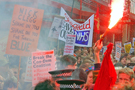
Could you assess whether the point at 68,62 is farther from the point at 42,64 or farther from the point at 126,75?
the point at 126,75

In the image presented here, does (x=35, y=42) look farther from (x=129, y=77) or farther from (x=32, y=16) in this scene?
(x=129, y=77)

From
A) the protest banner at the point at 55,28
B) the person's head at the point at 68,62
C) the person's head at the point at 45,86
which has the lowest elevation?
the person's head at the point at 45,86

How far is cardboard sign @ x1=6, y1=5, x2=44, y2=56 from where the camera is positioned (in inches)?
116

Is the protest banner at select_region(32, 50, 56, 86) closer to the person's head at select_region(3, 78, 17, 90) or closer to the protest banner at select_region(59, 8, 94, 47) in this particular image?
the person's head at select_region(3, 78, 17, 90)

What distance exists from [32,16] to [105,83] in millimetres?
1629

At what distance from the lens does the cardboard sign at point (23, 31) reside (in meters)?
2.94

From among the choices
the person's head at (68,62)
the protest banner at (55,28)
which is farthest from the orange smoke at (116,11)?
the protest banner at (55,28)

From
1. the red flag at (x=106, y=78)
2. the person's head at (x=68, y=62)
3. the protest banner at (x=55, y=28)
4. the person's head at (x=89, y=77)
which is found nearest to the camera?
the red flag at (x=106, y=78)

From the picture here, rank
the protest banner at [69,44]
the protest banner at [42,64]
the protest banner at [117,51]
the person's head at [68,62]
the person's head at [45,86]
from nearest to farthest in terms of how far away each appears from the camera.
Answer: the person's head at [45,86], the protest banner at [42,64], the person's head at [68,62], the protest banner at [69,44], the protest banner at [117,51]

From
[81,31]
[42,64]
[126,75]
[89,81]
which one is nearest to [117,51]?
[81,31]

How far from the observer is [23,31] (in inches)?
120

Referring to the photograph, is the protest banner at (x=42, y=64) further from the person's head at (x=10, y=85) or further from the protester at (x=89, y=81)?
the protester at (x=89, y=81)

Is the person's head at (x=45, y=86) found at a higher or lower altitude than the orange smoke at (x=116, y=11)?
lower

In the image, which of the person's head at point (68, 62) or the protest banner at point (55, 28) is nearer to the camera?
the person's head at point (68, 62)
